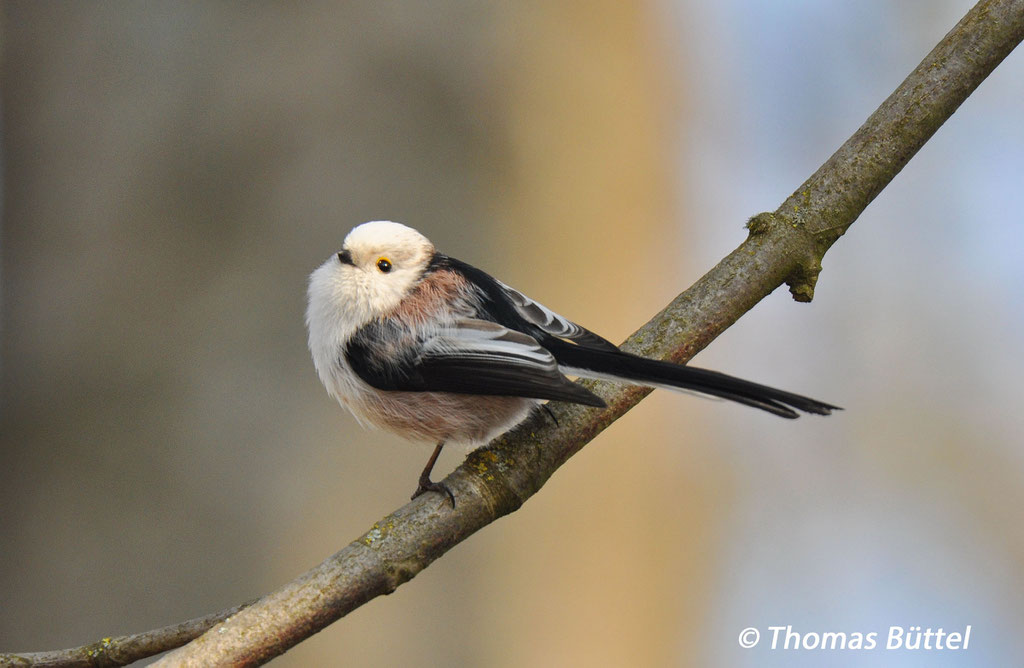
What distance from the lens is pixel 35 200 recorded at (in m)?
2.75

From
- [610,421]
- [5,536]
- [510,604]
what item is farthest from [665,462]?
[5,536]

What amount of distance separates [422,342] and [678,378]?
Result: 0.40 meters

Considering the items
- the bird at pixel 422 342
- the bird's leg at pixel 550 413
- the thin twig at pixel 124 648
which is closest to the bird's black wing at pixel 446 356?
the bird at pixel 422 342

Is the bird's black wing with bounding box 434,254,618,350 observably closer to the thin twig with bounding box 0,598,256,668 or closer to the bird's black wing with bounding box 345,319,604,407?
the bird's black wing with bounding box 345,319,604,407

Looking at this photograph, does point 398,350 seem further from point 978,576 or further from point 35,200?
point 978,576

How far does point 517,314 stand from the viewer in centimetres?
145

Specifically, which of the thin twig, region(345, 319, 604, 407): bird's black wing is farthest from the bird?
the thin twig

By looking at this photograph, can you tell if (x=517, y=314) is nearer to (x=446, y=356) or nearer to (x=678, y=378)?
(x=446, y=356)

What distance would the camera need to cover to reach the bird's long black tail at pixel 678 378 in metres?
1.10

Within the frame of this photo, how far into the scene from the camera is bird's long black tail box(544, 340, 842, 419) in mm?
1099

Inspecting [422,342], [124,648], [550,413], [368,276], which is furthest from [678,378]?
[124,648]

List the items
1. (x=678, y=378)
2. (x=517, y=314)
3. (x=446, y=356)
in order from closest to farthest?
(x=678, y=378) → (x=446, y=356) → (x=517, y=314)

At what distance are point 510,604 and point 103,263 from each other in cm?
160

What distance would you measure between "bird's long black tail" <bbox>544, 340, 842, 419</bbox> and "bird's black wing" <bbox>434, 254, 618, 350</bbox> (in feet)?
0.19
